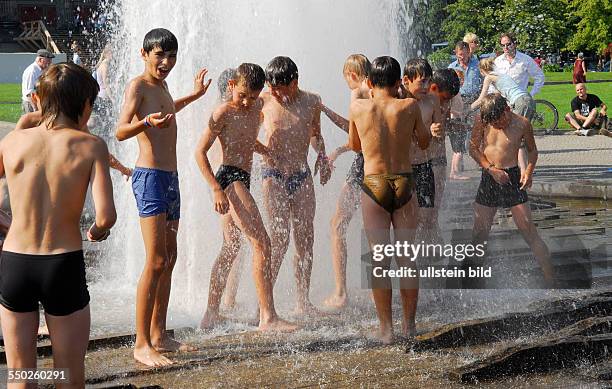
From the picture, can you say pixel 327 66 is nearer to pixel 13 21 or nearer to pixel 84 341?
pixel 84 341

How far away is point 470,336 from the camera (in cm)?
618

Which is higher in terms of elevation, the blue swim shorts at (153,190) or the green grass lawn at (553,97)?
the green grass lawn at (553,97)

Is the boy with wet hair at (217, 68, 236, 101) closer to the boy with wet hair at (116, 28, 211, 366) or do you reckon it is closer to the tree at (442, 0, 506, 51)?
the boy with wet hair at (116, 28, 211, 366)

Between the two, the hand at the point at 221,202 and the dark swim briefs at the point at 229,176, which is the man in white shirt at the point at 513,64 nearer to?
the dark swim briefs at the point at 229,176

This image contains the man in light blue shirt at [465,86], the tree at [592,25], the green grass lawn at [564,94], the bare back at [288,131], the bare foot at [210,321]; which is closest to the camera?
the bare foot at [210,321]

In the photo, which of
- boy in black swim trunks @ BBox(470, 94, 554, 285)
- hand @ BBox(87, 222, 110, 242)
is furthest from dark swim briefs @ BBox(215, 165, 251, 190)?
hand @ BBox(87, 222, 110, 242)

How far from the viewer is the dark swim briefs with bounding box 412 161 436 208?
25.0 ft

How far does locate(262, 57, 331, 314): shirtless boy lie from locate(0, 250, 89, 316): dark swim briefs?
3059mm

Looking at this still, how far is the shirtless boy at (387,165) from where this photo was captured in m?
6.34

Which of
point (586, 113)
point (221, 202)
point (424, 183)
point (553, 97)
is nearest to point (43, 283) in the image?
point (221, 202)

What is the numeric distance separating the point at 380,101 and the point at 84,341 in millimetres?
2858

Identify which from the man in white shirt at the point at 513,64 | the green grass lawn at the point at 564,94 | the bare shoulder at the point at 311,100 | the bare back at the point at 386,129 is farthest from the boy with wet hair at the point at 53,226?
the green grass lawn at the point at 564,94

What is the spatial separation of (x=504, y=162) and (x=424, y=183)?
678 mm

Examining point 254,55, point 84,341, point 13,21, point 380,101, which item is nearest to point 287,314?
point 380,101
